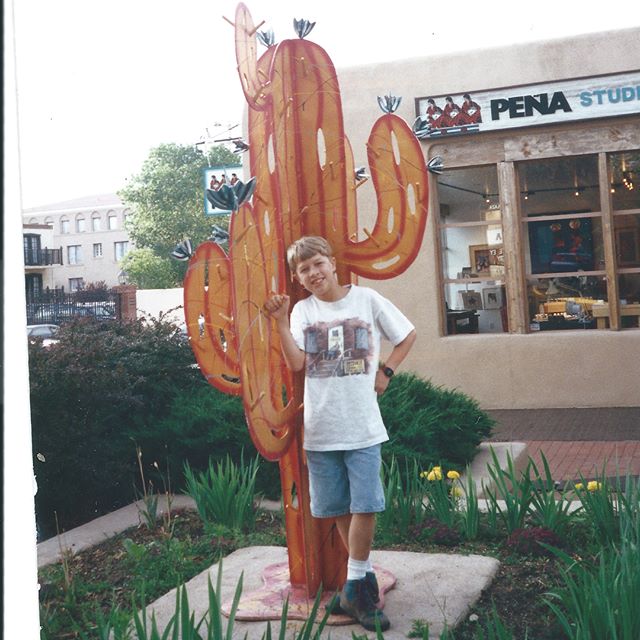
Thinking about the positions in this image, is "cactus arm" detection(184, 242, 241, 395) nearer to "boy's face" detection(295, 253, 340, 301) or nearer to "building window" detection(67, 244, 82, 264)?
"boy's face" detection(295, 253, 340, 301)

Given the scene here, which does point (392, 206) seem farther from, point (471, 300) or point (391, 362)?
point (471, 300)

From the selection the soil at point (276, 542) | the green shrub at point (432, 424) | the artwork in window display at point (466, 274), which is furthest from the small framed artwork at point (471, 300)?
the soil at point (276, 542)

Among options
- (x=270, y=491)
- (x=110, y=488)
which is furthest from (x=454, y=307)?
(x=110, y=488)

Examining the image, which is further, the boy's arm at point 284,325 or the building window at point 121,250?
the building window at point 121,250

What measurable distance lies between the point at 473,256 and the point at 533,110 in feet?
3.41

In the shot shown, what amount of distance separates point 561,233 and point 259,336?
3984mm

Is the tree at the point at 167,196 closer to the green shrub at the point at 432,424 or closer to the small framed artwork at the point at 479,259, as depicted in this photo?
the green shrub at the point at 432,424

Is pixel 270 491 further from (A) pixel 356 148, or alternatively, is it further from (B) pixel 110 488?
(A) pixel 356 148

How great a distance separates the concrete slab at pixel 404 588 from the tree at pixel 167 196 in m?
1.13

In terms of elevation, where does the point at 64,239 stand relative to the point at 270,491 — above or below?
above

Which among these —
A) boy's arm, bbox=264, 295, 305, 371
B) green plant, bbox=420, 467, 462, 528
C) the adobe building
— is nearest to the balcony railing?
boy's arm, bbox=264, 295, 305, 371

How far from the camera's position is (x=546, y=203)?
6.27 metres

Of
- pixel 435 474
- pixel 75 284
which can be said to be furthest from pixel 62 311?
pixel 435 474

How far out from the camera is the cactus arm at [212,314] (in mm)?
2697
